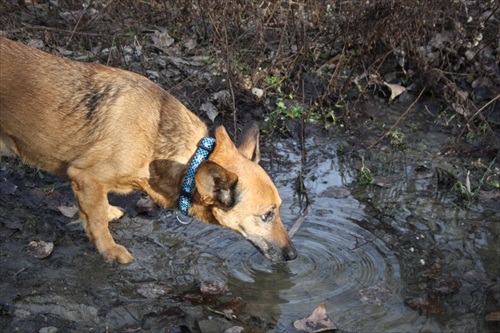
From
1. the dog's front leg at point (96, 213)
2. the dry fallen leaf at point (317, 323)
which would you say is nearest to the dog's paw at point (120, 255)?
the dog's front leg at point (96, 213)

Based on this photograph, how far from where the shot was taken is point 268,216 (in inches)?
201

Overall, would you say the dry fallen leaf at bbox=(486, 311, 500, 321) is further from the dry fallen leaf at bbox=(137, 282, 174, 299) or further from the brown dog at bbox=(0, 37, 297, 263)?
→ the dry fallen leaf at bbox=(137, 282, 174, 299)

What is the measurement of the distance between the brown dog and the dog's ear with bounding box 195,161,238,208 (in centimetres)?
2

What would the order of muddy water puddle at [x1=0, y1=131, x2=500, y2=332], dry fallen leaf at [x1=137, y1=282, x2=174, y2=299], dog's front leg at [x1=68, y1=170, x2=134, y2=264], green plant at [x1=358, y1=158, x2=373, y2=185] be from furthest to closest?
green plant at [x1=358, y1=158, x2=373, y2=185] → dog's front leg at [x1=68, y1=170, x2=134, y2=264] → dry fallen leaf at [x1=137, y1=282, x2=174, y2=299] → muddy water puddle at [x1=0, y1=131, x2=500, y2=332]

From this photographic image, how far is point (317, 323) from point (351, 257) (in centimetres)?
116

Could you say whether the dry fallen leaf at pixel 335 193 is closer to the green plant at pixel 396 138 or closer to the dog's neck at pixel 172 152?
the green plant at pixel 396 138

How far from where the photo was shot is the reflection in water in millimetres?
4719

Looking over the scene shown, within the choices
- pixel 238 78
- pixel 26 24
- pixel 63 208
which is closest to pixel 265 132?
pixel 238 78

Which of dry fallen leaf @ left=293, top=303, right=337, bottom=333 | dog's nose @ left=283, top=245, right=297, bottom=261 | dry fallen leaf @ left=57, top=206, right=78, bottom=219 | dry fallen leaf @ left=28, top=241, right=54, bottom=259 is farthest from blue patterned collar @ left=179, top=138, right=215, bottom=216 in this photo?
dry fallen leaf @ left=57, top=206, right=78, bottom=219

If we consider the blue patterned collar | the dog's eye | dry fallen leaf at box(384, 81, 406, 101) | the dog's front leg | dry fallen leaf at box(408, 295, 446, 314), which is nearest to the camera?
dry fallen leaf at box(408, 295, 446, 314)

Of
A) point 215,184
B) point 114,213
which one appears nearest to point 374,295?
point 215,184

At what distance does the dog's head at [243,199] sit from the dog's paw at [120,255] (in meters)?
0.72

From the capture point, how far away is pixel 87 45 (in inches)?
332

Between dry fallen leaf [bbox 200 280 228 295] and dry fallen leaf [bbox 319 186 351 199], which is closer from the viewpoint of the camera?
dry fallen leaf [bbox 200 280 228 295]
